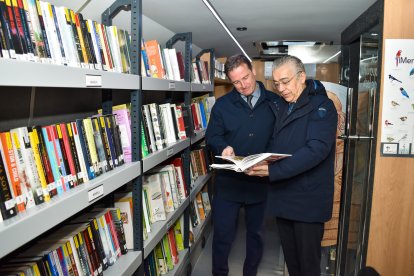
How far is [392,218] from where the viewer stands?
2072 mm

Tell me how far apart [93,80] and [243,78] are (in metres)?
1.33

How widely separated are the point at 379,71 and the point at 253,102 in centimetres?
88

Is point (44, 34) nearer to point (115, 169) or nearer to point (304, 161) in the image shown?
point (115, 169)

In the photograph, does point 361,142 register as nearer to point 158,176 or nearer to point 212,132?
point 212,132

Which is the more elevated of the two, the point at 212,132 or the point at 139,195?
the point at 212,132

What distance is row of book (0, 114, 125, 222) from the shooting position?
97 cm

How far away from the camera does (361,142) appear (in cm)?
261

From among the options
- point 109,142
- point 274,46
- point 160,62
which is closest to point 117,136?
point 109,142

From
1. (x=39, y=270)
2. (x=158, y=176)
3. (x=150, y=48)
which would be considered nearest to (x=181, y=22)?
(x=150, y=48)

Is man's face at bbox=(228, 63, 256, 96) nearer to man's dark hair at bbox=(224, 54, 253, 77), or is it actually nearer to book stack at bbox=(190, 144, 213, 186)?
man's dark hair at bbox=(224, 54, 253, 77)

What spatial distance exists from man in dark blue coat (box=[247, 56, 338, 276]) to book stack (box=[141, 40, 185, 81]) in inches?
30.6

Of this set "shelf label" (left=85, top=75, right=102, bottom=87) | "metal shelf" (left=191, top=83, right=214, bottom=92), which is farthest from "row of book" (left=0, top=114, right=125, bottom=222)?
"metal shelf" (left=191, top=83, right=214, bottom=92)

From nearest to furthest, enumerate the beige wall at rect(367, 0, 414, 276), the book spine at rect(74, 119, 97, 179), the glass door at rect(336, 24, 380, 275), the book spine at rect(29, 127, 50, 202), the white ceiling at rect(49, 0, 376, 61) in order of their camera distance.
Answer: the book spine at rect(29, 127, 50, 202) → the book spine at rect(74, 119, 97, 179) → the beige wall at rect(367, 0, 414, 276) → the glass door at rect(336, 24, 380, 275) → the white ceiling at rect(49, 0, 376, 61)

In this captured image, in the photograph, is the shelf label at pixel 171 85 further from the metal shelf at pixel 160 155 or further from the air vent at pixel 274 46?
the air vent at pixel 274 46
